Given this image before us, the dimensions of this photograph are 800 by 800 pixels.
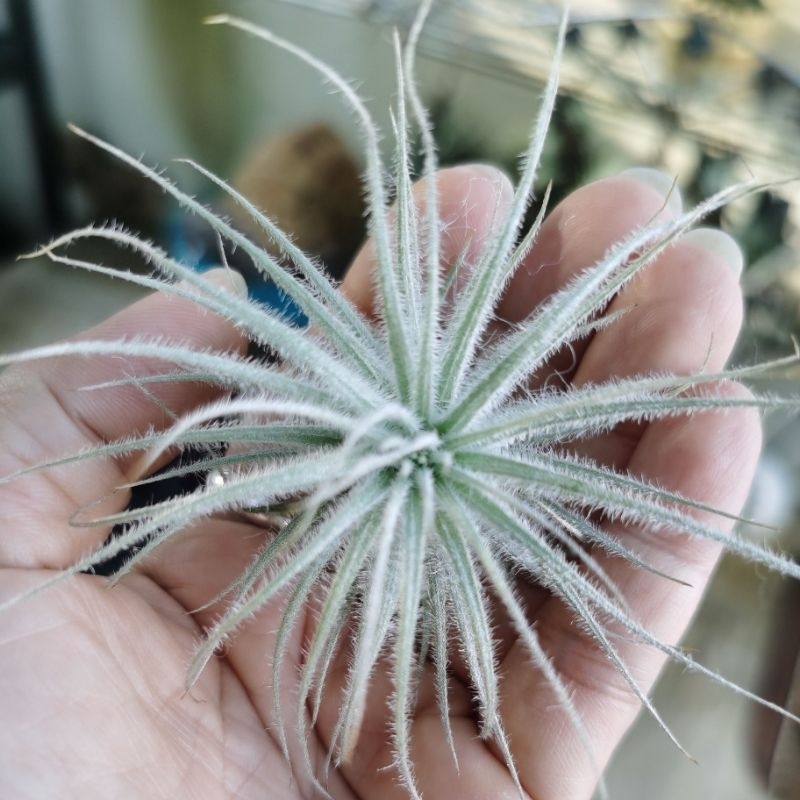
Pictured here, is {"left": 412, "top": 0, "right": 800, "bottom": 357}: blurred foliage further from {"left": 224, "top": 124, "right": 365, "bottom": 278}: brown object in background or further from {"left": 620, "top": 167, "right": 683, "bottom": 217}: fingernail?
{"left": 620, "top": 167, "right": 683, "bottom": 217}: fingernail

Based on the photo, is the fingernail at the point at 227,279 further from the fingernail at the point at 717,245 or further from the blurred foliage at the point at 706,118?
the blurred foliage at the point at 706,118

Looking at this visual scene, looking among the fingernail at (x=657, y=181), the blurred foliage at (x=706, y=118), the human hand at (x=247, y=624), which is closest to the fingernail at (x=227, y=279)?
the human hand at (x=247, y=624)

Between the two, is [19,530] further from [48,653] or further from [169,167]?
[169,167]

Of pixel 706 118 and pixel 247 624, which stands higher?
pixel 706 118

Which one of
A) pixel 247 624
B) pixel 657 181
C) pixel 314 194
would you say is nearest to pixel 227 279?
pixel 247 624

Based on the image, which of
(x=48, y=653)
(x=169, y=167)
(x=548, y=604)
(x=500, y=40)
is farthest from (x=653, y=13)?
(x=48, y=653)

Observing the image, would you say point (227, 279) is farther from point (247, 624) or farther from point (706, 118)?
point (706, 118)
